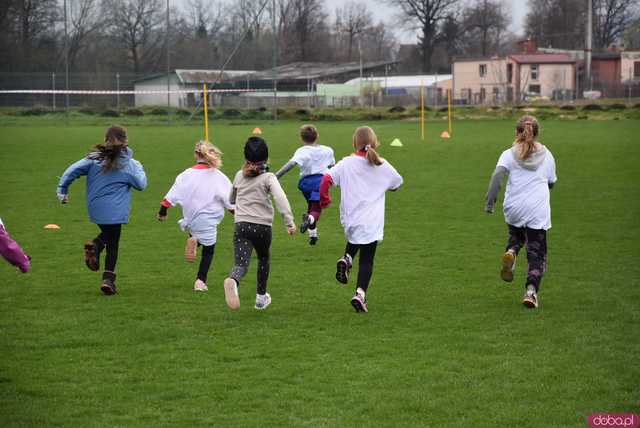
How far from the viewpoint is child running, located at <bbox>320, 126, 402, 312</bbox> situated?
8234mm

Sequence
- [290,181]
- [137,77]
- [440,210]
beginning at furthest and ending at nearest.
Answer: [137,77] < [290,181] < [440,210]

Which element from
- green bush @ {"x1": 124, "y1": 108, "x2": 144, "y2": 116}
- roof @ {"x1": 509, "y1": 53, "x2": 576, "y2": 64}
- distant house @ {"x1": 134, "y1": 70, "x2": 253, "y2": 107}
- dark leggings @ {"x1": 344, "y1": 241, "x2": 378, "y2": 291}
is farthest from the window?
dark leggings @ {"x1": 344, "y1": 241, "x2": 378, "y2": 291}

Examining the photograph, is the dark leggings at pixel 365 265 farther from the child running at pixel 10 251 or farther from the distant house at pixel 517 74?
the distant house at pixel 517 74

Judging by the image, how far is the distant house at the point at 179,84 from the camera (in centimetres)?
5022

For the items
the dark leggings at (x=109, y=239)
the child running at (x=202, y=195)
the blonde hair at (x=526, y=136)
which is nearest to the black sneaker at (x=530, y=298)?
the blonde hair at (x=526, y=136)

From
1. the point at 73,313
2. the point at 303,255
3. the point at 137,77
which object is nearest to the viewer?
the point at 73,313

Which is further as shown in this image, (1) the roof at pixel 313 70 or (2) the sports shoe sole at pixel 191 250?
(1) the roof at pixel 313 70

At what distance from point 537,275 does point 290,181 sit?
12.6 m

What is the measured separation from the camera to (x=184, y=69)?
55.9m

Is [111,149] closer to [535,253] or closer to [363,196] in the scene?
[363,196]

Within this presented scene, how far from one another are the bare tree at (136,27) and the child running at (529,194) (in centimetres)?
4893

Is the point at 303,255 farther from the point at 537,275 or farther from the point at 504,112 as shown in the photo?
the point at 504,112

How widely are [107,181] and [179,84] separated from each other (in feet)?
146

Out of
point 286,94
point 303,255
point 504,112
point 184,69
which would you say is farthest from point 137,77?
point 303,255
